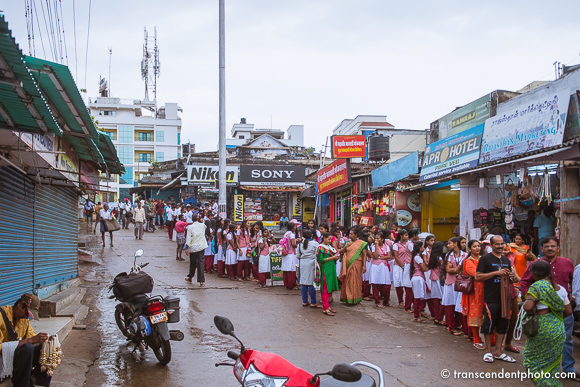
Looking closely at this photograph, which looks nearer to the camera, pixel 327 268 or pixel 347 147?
pixel 327 268

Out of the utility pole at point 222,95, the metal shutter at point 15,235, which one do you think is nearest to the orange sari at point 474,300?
the metal shutter at point 15,235

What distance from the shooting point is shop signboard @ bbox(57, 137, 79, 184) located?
403 inches

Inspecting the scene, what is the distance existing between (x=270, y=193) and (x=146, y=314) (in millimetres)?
23401

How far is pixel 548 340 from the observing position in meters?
5.05

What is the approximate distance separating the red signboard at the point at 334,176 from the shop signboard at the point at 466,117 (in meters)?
3.95

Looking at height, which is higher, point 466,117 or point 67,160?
point 466,117

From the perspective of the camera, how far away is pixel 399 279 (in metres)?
10.5

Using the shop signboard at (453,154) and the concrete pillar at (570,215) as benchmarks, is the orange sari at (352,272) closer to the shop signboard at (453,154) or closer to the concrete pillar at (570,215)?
the concrete pillar at (570,215)

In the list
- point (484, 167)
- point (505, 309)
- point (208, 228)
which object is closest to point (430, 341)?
point (505, 309)

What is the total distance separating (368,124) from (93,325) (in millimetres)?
33697

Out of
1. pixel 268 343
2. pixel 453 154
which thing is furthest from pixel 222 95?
pixel 268 343

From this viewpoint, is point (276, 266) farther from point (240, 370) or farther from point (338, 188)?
point (338, 188)

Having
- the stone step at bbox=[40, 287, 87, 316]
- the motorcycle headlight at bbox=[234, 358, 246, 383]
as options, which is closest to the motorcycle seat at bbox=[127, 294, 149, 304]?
the stone step at bbox=[40, 287, 87, 316]

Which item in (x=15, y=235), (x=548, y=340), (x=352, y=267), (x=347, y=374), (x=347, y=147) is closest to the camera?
(x=347, y=374)
